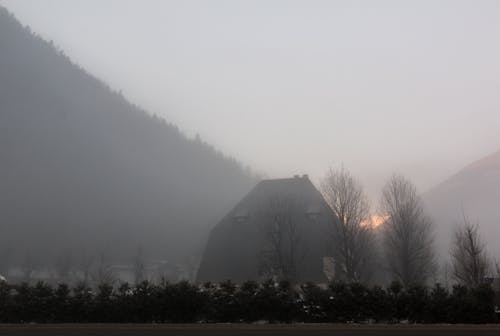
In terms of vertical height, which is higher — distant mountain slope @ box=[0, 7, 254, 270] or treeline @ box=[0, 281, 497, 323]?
distant mountain slope @ box=[0, 7, 254, 270]

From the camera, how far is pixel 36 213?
85.0 metres

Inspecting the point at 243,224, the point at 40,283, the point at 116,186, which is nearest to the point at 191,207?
the point at 116,186

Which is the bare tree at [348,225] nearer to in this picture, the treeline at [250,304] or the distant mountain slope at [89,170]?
the treeline at [250,304]

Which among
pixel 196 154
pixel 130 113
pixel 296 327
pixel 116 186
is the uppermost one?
pixel 130 113

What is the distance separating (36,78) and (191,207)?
57.3m

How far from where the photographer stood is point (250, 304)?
17.9 metres

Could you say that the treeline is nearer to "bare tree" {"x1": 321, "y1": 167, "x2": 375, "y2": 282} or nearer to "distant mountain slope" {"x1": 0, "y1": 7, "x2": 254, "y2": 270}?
"bare tree" {"x1": 321, "y1": 167, "x2": 375, "y2": 282}

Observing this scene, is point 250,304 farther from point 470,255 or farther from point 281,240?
point 281,240

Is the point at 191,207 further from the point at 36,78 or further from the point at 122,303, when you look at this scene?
the point at 122,303

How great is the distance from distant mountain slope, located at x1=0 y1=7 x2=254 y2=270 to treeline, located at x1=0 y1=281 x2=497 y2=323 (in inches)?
2537

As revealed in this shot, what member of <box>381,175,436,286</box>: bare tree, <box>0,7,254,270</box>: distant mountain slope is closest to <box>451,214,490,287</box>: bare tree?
<box>381,175,436,286</box>: bare tree

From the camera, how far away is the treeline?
1698cm

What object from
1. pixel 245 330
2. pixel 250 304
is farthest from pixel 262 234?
pixel 245 330

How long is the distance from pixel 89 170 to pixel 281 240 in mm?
72526
